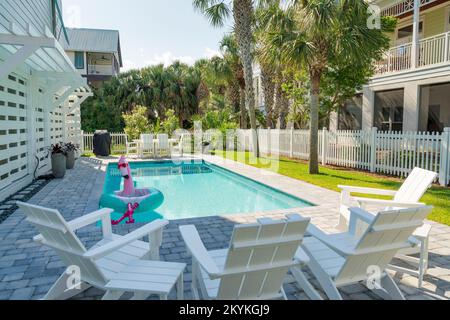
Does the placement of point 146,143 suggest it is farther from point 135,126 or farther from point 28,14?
point 28,14

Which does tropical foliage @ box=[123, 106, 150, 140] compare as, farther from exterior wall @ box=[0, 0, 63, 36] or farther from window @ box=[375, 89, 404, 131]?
window @ box=[375, 89, 404, 131]

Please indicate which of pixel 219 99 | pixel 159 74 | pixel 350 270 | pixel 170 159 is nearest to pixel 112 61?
pixel 159 74

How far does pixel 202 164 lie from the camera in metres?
14.7

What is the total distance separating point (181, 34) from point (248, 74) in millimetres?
7940

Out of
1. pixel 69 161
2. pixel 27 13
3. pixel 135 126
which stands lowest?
pixel 69 161

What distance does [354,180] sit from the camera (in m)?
9.47

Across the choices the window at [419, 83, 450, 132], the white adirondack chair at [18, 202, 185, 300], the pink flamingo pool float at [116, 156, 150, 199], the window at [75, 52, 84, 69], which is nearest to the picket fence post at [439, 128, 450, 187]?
the window at [419, 83, 450, 132]

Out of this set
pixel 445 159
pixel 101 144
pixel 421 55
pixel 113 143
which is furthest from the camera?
pixel 113 143

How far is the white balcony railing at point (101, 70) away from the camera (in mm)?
30641

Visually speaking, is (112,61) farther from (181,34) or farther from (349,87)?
(349,87)

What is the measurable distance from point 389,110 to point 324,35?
7.97 m

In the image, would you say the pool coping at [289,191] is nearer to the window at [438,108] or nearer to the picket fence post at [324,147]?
the picket fence post at [324,147]

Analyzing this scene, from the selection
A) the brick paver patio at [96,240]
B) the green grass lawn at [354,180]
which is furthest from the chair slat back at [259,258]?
the green grass lawn at [354,180]

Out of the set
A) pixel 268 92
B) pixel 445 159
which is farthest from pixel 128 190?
pixel 268 92
